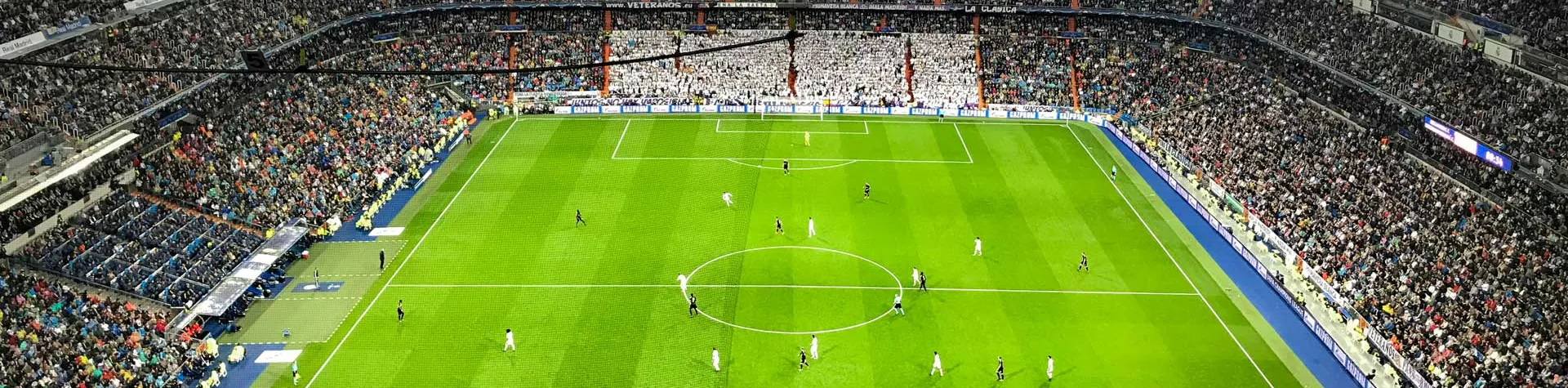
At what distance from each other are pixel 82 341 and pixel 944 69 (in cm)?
4821

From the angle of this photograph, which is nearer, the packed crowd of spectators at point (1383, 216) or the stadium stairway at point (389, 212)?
the packed crowd of spectators at point (1383, 216)

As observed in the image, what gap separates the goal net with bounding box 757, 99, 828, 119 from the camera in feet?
210

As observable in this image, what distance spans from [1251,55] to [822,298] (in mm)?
34873

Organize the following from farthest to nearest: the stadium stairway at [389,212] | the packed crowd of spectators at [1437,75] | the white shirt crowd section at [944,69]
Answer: the white shirt crowd section at [944,69], the stadium stairway at [389,212], the packed crowd of spectators at [1437,75]

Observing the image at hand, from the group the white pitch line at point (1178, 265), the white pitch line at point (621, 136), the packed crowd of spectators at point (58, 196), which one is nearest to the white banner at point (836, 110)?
the white pitch line at point (621, 136)

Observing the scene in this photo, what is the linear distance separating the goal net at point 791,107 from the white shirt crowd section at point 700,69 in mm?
899

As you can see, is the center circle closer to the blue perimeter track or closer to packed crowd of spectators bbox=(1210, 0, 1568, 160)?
the blue perimeter track

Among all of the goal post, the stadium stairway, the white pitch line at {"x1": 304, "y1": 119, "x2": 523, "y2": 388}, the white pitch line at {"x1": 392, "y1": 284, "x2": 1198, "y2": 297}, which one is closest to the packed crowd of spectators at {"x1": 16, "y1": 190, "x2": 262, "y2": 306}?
the stadium stairway

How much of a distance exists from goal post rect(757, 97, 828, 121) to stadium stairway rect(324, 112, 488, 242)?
1779 cm

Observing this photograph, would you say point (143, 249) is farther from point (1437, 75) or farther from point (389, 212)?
point (1437, 75)

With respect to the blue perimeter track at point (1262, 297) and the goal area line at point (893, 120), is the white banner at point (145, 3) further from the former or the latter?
the blue perimeter track at point (1262, 297)

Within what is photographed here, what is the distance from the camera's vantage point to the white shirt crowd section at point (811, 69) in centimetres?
6538

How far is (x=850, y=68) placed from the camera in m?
67.4

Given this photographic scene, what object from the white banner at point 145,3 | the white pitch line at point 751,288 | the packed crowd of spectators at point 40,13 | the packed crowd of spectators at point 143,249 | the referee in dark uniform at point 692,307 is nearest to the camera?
the packed crowd of spectators at point 143,249
